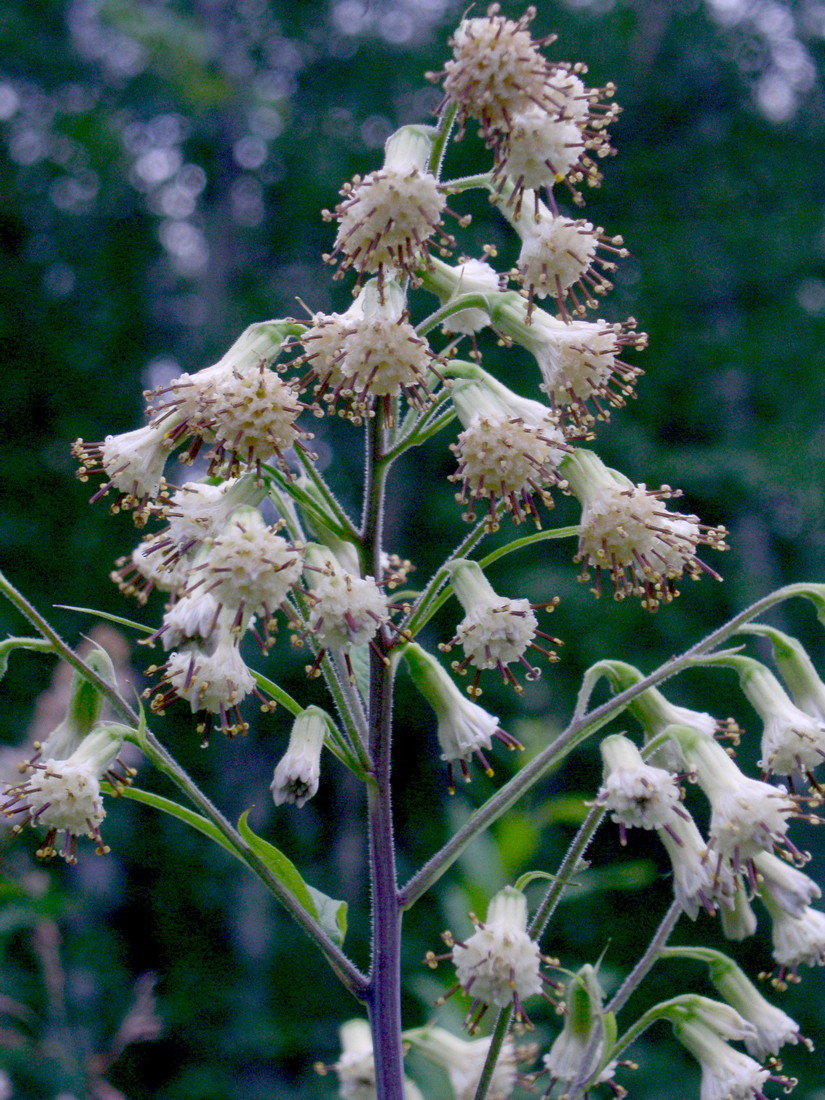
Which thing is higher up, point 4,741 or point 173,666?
point 173,666

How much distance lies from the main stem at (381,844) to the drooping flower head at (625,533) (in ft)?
0.80

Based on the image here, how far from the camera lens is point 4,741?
8148 mm

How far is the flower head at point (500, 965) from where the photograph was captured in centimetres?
137

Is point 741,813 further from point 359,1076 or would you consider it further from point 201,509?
point 359,1076

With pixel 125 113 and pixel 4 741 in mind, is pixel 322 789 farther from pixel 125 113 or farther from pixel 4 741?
pixel 125 113

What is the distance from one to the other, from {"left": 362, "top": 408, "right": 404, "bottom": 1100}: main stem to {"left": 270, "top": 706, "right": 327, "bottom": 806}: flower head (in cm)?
7

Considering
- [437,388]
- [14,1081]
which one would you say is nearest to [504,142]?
[437,388]

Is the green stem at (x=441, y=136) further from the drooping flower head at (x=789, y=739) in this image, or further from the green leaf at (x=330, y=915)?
the green leaf at (x=330, y=915)

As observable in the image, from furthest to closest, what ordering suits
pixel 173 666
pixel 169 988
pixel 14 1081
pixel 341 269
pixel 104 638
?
pixel 169 988 < pixel 14 1081 < pixel 104 638 < pixel 173 666 < pixel 341 269

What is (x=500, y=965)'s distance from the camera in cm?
137

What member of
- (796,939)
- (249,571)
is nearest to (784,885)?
(796,939)

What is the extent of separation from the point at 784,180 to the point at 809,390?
2.48m

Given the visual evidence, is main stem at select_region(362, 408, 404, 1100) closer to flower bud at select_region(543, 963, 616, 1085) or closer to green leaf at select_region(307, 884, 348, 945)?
green leaf at select_region(307, 884, 348, 945)

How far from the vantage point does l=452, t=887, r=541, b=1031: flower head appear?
1369mm
